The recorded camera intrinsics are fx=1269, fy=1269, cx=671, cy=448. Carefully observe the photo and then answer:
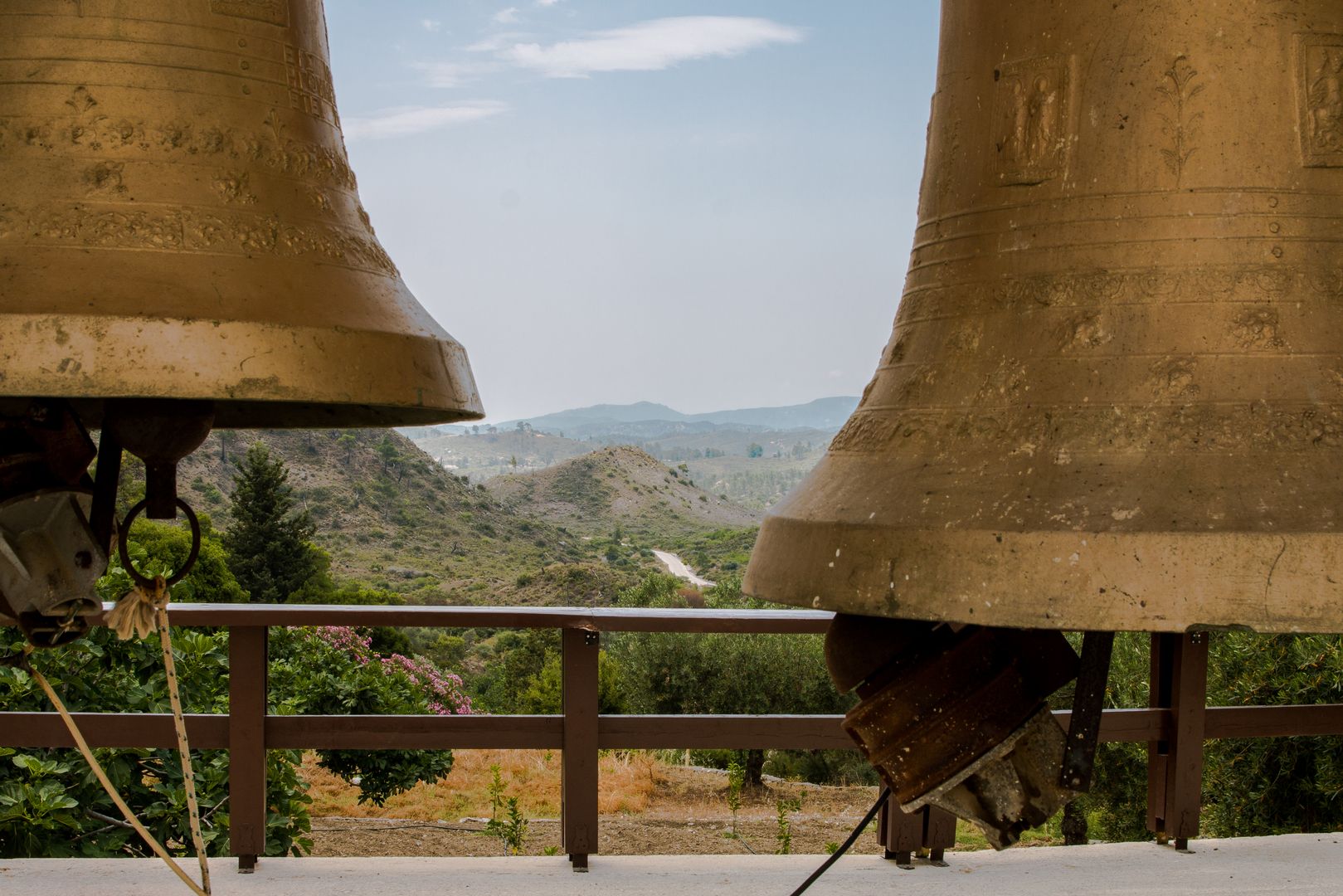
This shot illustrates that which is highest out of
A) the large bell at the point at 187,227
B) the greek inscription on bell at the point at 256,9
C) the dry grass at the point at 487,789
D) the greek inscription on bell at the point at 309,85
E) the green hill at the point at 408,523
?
the greek inscription on bell at the point at 256,9

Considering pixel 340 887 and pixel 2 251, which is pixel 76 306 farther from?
pixel 340 887

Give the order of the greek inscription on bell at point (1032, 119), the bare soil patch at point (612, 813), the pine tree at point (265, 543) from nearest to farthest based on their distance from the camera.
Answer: the greek inscription on bell at point (1032, 119), the bare soil patch at point (612, 813), the pine tree at point (265, 543)

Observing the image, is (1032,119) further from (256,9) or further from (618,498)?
(618,498)

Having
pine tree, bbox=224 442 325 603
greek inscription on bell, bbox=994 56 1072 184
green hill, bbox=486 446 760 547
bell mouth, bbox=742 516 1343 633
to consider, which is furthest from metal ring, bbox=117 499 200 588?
green hill, bbox=486 446 760 547

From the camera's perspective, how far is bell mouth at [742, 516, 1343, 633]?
1102 millimetres

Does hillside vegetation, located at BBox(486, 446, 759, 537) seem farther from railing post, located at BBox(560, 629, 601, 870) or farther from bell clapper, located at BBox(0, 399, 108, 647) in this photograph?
bell clapper, located at BBox(0, 399, 108, 647)

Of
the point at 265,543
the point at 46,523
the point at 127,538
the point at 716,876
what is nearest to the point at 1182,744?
the point at 716,876

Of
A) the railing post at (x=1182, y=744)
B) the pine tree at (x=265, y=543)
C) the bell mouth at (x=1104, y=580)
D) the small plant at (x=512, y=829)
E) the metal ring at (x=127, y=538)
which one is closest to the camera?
the bell mouth at (x=1104, y=580)

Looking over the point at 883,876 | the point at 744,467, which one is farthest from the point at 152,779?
the point at 744,467

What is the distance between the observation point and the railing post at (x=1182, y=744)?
3953mm

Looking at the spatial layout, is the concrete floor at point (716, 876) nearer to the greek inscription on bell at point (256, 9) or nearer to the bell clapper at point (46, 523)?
the bell clapper at point (46, 523)

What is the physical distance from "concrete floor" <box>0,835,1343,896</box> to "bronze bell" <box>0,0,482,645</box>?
1.93 metres

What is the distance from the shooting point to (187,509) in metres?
1.77

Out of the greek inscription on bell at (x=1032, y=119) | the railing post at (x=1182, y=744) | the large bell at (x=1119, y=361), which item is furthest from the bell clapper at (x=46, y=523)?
the railing post at (x=1182, y=744)
